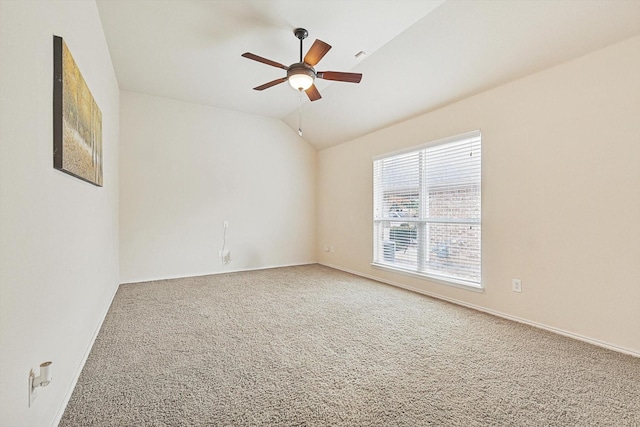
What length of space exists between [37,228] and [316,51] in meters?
2.21

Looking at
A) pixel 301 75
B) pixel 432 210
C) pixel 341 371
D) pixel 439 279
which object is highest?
pixel 301 75

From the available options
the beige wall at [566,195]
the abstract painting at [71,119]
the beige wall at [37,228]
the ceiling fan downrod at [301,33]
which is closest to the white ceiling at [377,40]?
the ceiling fan downrod at [301,33]

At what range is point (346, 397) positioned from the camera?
65.3 inches

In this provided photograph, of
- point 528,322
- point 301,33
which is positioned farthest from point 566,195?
point 301,33

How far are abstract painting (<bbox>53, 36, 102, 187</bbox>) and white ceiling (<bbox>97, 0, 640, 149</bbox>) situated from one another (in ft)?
3.81

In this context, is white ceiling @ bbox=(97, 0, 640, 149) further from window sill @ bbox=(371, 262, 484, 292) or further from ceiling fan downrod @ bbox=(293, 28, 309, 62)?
window sill @ bbox=(371, 262, 484, 292)

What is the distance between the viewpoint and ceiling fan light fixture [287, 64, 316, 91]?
2684mm

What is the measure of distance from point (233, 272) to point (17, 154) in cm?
417

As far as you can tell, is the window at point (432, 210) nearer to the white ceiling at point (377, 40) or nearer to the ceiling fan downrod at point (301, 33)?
the white ceiling at point (377, 40)

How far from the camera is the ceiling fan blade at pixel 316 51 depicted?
2378mm

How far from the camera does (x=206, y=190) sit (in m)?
4.89

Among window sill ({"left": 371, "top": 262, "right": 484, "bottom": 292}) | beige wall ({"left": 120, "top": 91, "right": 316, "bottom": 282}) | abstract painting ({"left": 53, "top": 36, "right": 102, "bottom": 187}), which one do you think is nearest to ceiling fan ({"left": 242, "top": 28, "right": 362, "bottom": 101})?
abstract painting ({"left": 53, "top": 36, "right": 102, "bottom": 187})

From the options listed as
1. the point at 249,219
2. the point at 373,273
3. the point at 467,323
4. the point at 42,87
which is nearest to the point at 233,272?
the point at 249,219

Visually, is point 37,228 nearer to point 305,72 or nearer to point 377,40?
point 305,72
